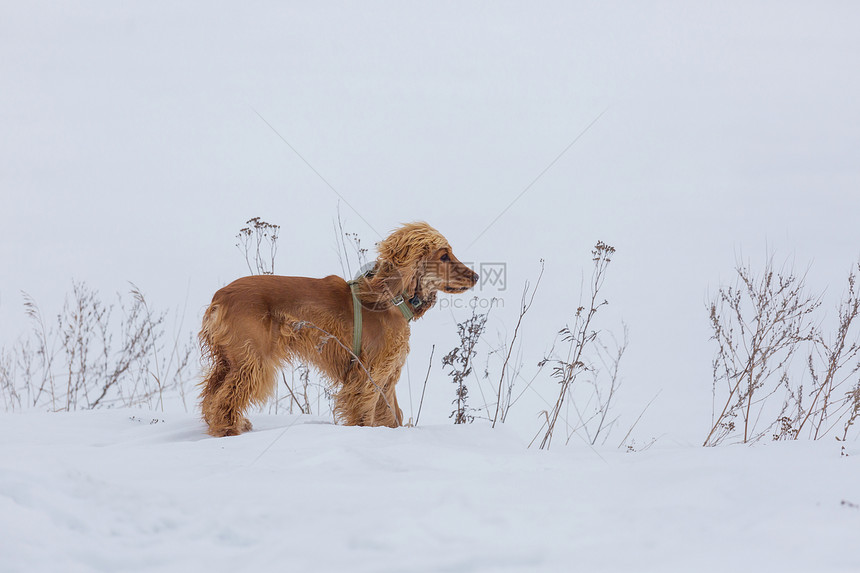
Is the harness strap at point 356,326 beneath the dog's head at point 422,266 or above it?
beneath

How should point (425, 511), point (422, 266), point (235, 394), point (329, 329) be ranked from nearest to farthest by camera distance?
point (425, 511)
point (235, 394)
point (329, 329)
point (422, 266)

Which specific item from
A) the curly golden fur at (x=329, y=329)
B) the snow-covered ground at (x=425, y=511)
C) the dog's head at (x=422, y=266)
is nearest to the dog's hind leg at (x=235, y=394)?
the curly golden fur at (x=329, y=329)

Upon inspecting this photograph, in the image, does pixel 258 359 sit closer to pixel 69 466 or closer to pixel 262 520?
pixel 69 466

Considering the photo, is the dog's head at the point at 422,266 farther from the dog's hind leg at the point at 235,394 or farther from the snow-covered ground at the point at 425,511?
the snow-covered ground at the point at 425,511

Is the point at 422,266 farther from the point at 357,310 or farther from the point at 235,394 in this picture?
the point at 235,394

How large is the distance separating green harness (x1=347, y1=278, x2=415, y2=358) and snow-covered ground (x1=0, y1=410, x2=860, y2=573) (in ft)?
3.84

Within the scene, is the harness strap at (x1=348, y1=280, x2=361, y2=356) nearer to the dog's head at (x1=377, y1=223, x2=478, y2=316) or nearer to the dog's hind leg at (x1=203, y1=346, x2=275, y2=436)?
the dog's head at (x1=377, y1=223, x2=478, y2=316)

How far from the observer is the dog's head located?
4770 mm

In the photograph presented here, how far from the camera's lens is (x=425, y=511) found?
102 inches

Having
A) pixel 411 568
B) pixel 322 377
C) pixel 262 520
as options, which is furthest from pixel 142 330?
pixel 411 568

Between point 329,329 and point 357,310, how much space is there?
0.23 meters

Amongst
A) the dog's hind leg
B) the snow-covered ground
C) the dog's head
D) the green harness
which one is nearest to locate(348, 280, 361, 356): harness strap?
the green harness

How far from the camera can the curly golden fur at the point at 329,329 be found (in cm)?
438

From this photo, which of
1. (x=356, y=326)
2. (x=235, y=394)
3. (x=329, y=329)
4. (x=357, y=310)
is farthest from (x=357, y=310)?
(x=235, y=394)
